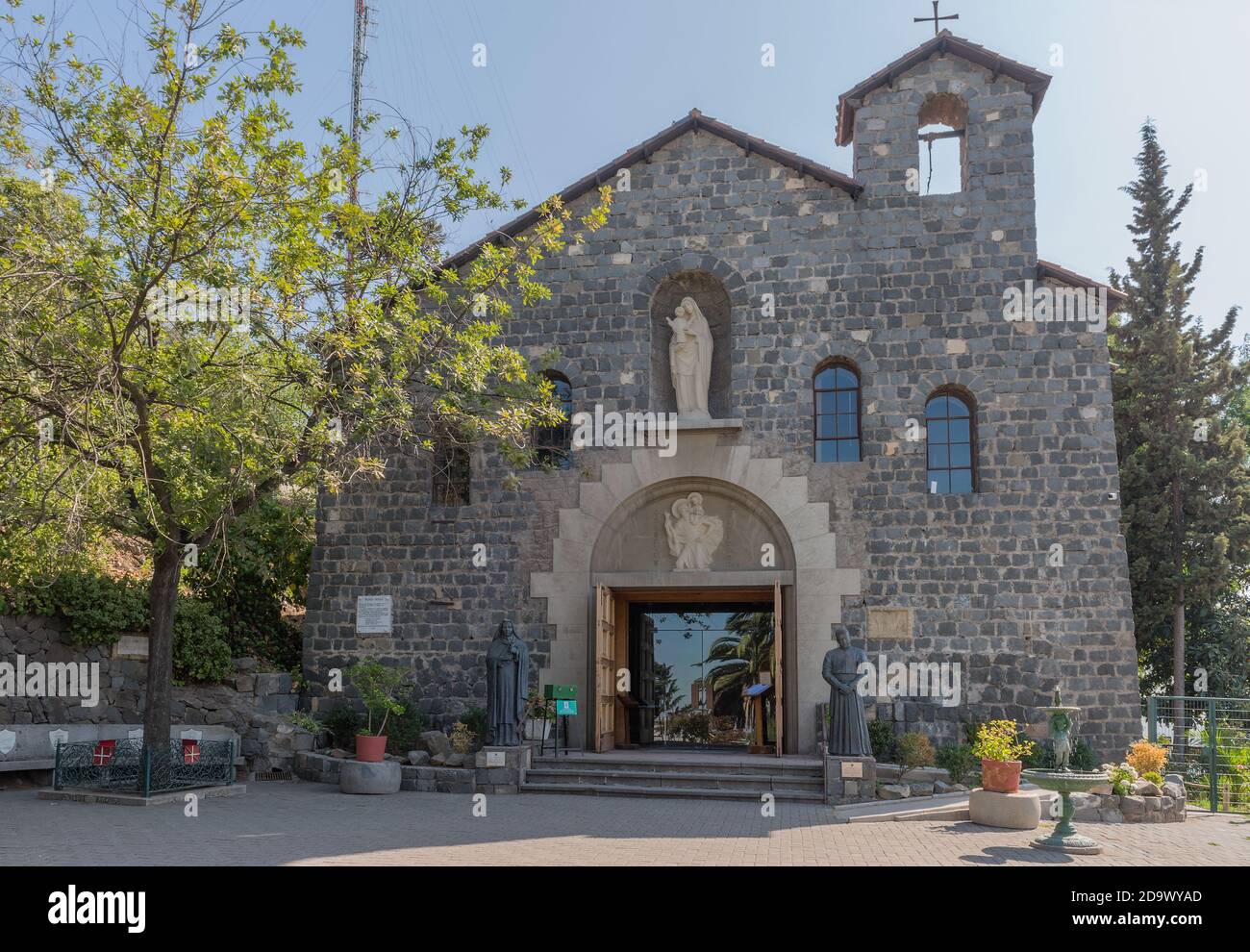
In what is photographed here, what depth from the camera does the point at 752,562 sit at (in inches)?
615

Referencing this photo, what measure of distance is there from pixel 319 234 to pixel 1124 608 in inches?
460

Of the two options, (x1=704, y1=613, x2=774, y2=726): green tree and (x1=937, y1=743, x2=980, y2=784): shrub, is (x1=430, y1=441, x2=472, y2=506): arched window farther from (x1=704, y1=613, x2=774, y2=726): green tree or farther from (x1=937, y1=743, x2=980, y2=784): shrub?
(x1=937, y1=743, x2=980, y2=784): shrub

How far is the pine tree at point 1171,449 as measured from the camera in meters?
19.5

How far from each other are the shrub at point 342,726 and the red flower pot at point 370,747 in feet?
5.88

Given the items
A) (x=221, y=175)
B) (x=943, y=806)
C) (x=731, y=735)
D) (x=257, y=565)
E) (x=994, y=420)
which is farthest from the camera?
(x=731, y=735)

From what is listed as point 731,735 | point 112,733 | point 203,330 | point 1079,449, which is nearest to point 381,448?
point 203,330

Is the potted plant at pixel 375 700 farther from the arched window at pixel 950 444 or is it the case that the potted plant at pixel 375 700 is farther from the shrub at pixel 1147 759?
the shrub at pixel 1147 759

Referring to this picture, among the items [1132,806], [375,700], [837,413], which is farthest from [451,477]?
[1132,806]

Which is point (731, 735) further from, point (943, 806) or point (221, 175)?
point (221, 175)

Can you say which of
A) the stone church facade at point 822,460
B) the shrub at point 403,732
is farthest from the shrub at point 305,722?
the shrub at point 403,732

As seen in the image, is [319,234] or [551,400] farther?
[551,400]

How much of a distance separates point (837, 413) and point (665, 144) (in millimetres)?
5123

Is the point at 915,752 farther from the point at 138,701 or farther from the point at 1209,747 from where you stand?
the point at 138,701

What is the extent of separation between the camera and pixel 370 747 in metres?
13.8
